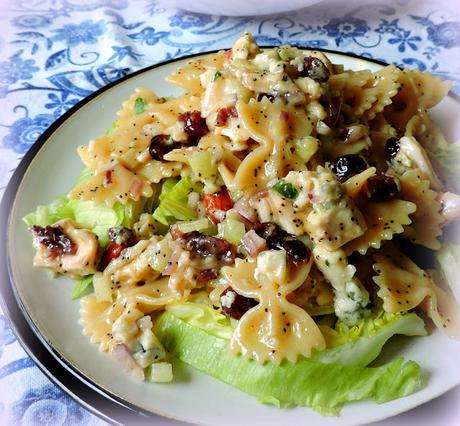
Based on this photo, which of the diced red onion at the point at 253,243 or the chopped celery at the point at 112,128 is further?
the chopped celery at the point at 112,128

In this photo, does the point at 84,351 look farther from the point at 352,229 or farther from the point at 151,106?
the point at 151,106

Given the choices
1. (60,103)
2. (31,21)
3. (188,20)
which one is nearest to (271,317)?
(60,103)

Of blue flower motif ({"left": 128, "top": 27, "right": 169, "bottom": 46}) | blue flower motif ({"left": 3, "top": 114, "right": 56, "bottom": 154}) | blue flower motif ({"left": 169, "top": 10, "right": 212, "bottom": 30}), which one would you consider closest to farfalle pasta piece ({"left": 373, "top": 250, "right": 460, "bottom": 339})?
blue flower motif ({"left": 3, "top": 114, "right": 56, "bottom": 154})

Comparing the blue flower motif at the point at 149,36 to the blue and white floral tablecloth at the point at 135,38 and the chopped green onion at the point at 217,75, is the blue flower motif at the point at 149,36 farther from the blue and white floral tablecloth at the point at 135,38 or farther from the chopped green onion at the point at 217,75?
the chopped green onion at the point at 217,75

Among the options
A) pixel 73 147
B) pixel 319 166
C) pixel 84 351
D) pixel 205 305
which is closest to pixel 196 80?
pixel 73 147

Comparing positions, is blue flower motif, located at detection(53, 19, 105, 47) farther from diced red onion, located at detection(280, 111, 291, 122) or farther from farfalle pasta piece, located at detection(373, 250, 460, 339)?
farfalle pasta piece, located at detection(373, 250, 460, 339)

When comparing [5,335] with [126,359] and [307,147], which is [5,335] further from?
[307,147]

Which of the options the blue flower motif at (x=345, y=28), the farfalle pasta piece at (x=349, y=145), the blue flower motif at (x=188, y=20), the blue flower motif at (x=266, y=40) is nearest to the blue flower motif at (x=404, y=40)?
the blue flower motif at (x=345, y=28)
